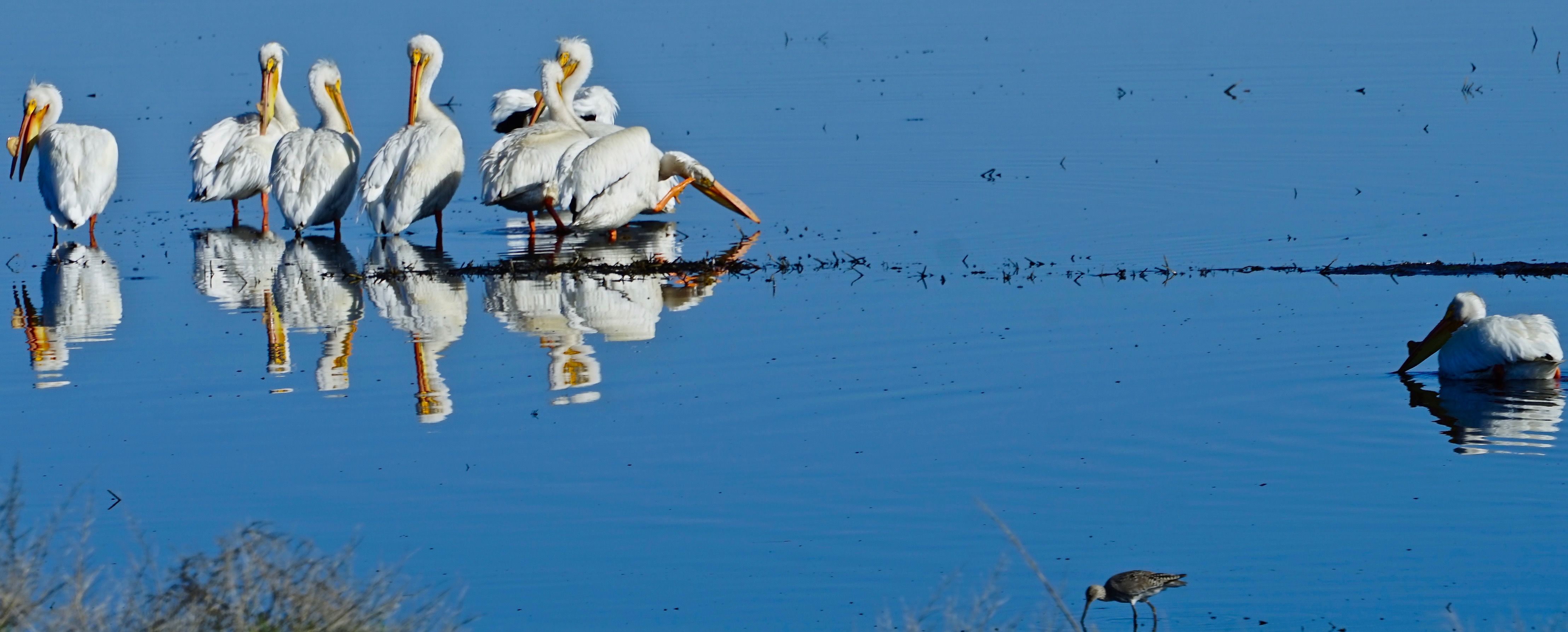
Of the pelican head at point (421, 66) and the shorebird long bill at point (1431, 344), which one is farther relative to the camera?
the pelican head at point (421, 66)

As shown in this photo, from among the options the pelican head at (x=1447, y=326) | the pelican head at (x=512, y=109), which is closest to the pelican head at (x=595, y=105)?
the pelican head at (x=512, y=109)

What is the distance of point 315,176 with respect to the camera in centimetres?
1369

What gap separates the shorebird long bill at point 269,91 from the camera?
15039 mm

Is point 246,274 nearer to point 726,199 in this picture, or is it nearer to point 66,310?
point 66,310

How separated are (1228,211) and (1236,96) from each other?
23.1 feet

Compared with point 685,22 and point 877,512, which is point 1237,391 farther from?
point 685,22

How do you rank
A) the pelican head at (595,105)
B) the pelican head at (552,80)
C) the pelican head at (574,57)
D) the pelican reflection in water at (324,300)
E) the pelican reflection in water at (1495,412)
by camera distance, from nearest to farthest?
1. the pelican reflection in water at (1495,412)
2. the pelican reflection in water at (324,300)
3. the pelican head at (552,80)
4. the pelican head at (574,57)
5. the pelican head at (595,105)

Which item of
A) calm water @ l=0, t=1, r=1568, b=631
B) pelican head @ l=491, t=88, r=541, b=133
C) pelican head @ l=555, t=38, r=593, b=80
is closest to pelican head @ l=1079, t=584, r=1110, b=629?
calm water @ l=0, t=1, r=1568, b=631

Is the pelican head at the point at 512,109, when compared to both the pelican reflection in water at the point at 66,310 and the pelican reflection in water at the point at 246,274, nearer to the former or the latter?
the pelican reflection in water at the point at 246,274

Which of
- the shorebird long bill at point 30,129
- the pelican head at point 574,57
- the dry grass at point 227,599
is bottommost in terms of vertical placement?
the dry grass at point 227,599

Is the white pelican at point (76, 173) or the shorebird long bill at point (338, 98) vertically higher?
the shorebird long bill at point (338, 98)

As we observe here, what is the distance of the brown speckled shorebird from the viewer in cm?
524

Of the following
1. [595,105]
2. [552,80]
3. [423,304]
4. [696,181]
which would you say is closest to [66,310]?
[423,304]

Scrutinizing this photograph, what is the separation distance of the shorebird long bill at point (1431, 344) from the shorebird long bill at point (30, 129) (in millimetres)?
10513
